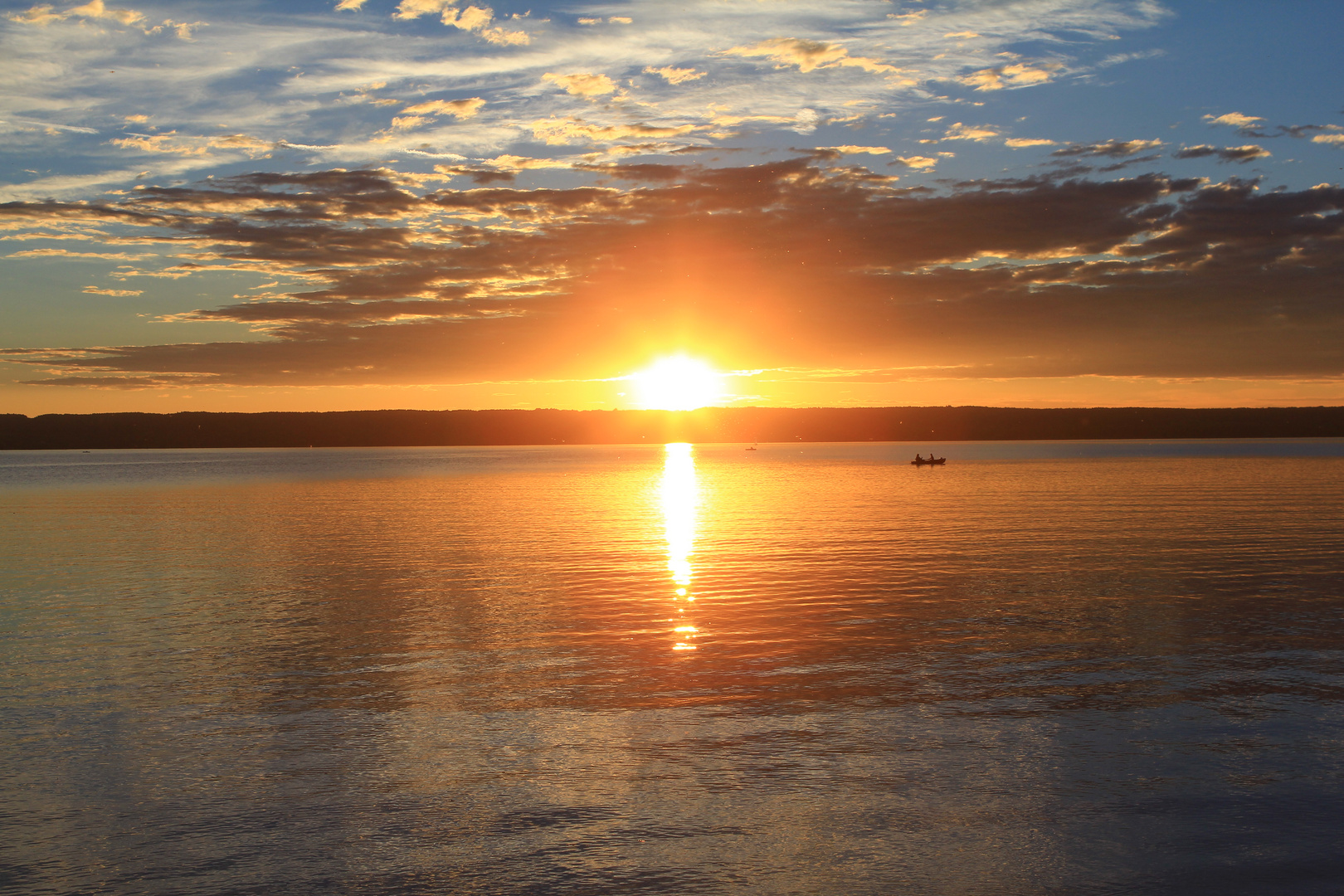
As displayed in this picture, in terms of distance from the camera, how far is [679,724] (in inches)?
551

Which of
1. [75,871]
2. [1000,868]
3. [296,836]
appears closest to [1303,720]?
[1000,868]

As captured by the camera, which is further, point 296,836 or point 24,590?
point 24,590

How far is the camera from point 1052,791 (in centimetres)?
1115

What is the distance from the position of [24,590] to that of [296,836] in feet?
76.3

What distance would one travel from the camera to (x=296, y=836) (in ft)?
32.8

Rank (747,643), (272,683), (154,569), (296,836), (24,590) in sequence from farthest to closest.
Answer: (154,569) < (24,590) < (747,643) < (272,683) < (296,836)

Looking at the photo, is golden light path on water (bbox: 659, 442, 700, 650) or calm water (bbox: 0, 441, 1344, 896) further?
golden light path on water (bbox: 659, 442, 700, 650)

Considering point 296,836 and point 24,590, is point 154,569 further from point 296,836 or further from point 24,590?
point 296,836

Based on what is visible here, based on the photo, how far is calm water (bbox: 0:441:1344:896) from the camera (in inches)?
370

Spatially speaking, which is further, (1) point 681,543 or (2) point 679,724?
(1) point 681,543

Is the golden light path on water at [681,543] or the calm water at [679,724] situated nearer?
the calm water at [679,724]

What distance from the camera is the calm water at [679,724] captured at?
9398 mm

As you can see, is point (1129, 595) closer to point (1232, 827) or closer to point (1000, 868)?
point (1232, 827)

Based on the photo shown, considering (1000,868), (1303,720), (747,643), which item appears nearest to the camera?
(1000,868)
